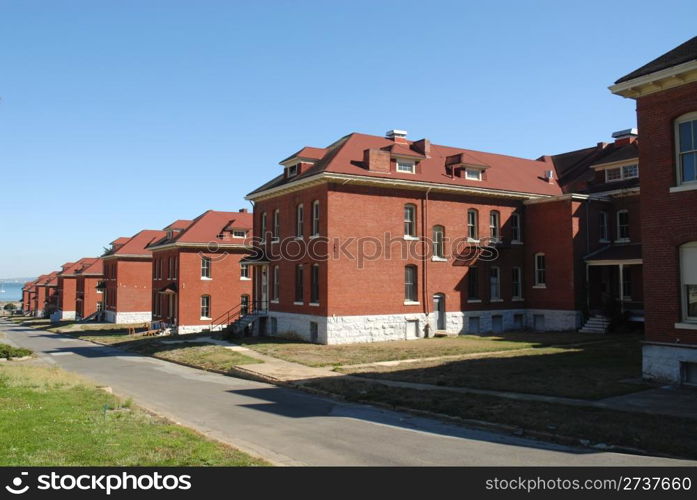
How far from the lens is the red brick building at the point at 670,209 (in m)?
17.6

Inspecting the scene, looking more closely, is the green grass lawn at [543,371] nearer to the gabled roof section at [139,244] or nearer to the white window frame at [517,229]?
the white window frame at [517,229]

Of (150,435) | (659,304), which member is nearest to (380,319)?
(659,304)

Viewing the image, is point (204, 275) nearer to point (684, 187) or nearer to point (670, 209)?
point (670, 209)

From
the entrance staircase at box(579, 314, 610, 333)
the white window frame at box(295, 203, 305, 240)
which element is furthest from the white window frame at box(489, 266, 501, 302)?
the white window frame at box(295, 203, 305, 240)

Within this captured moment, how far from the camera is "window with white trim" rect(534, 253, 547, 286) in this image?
38544mm

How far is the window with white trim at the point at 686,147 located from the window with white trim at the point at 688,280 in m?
2.14

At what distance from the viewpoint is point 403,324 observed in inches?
1347

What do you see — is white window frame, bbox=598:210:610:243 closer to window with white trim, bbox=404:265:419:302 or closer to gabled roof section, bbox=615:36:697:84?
window with white trim, bbox=404:265:419:302

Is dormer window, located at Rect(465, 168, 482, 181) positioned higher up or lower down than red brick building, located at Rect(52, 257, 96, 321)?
higher up

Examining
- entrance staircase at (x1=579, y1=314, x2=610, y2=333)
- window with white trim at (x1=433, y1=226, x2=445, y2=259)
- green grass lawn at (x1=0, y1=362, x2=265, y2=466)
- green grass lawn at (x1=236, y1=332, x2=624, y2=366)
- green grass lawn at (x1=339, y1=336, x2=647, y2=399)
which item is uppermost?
window with white trim at (x1=433, y1=226, x2=445, y2=259)

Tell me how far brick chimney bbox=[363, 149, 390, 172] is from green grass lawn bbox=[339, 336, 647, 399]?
13368 mm
